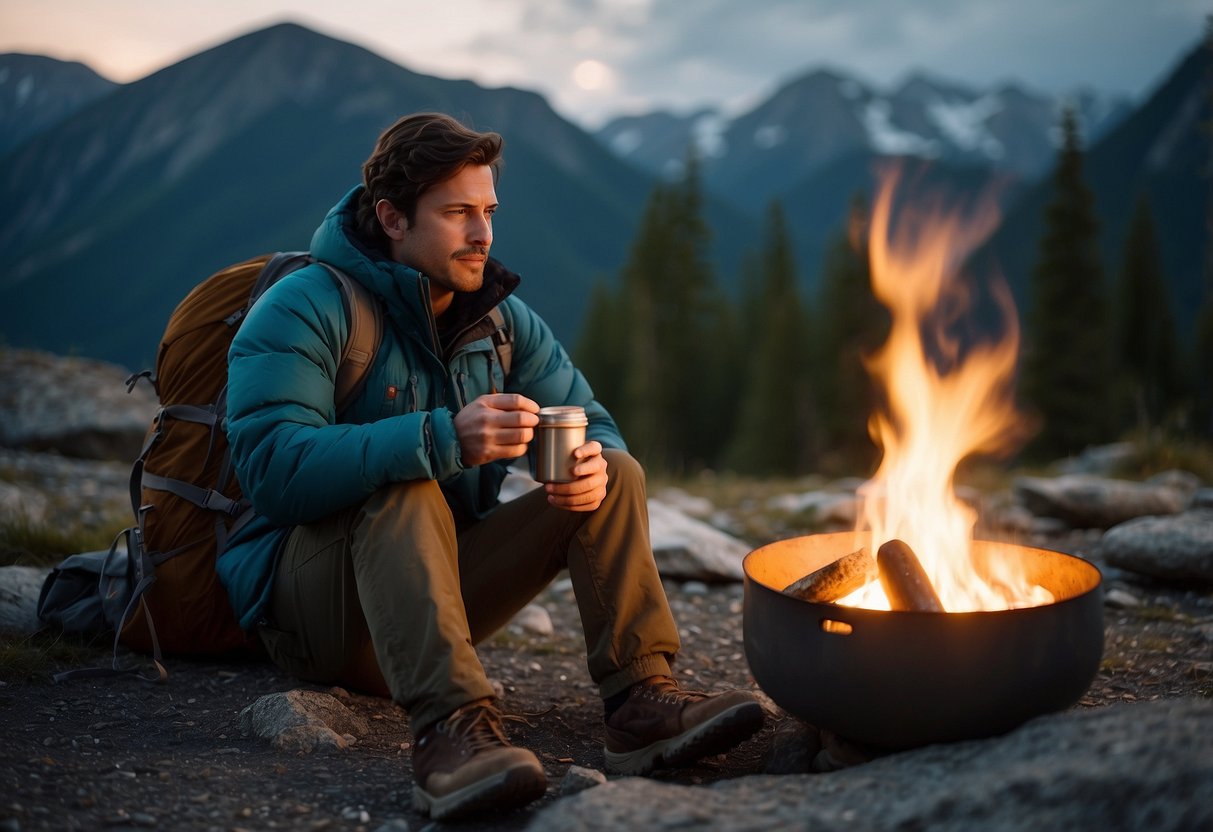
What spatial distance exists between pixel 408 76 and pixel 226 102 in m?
24.4

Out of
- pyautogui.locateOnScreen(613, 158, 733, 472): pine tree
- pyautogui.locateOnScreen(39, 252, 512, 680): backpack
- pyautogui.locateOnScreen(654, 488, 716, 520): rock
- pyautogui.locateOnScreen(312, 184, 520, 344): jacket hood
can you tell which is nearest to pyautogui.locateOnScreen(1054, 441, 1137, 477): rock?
pyautogui.locateOnScreen(654, 488, 716, 520): rock

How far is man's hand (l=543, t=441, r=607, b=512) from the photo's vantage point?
9.22 feet

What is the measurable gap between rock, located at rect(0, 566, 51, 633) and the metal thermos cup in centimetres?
241

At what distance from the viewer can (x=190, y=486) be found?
132 inches

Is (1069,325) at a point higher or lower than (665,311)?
lower

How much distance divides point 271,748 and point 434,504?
968mm

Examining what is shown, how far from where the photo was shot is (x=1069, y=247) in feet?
113

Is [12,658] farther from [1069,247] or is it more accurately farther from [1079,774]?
[1069,247]

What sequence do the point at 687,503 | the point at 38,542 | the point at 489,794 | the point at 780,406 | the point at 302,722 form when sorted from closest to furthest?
the point at 489,794 → the point at 302,722 → the point at 38,542 → the point at 687,503 → the point at 780,406

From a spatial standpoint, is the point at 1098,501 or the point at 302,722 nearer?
the point at 302,722

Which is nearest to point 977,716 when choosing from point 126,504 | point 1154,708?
point 1154,708

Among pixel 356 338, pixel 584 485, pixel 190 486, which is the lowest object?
pixel 190 486

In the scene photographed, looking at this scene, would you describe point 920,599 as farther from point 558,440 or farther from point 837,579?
point 558,440

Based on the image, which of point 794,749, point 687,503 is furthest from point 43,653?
point 687,503
